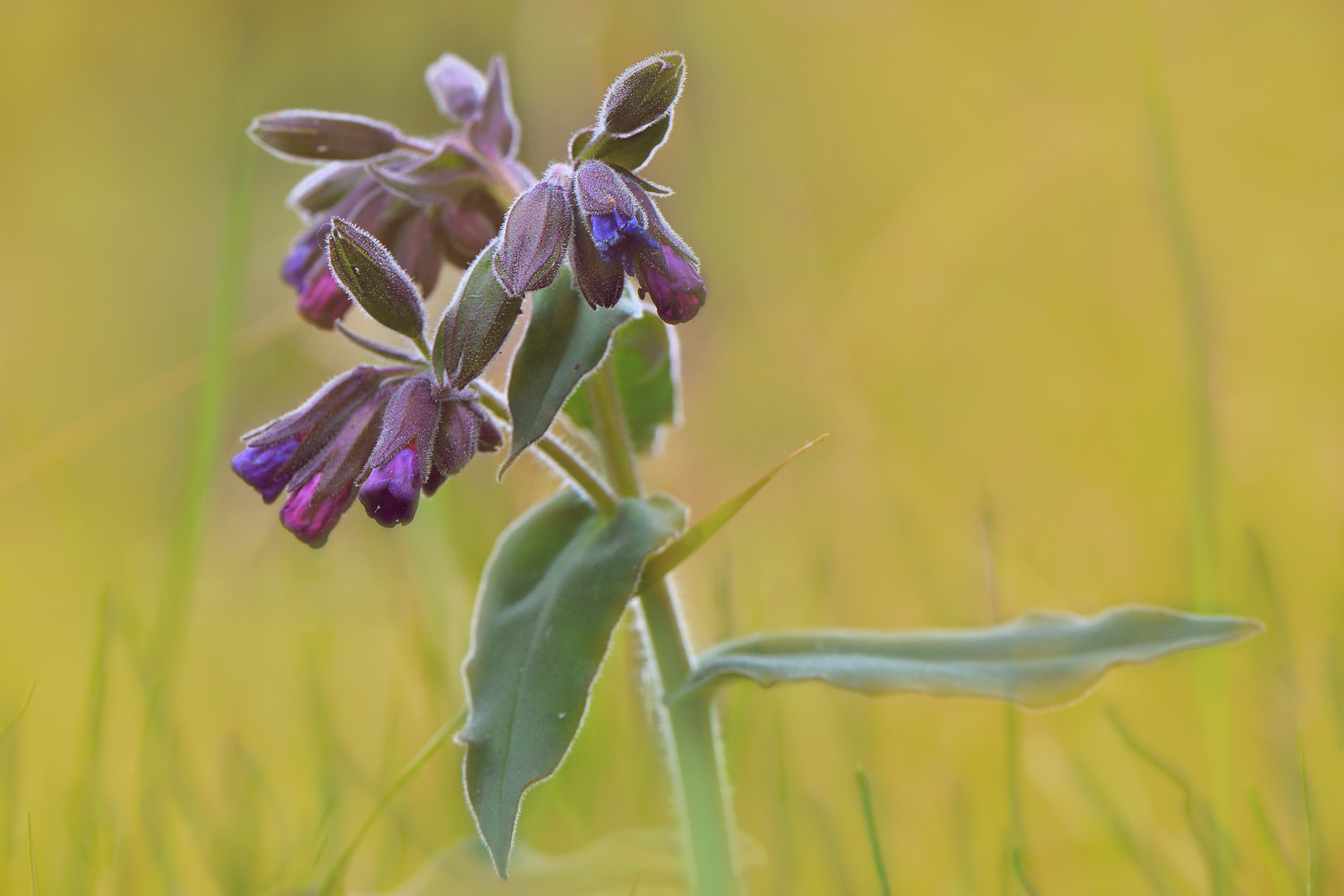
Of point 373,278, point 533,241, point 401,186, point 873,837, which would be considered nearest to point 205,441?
point 401,186

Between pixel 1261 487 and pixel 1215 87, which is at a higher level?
pixel 1215 87

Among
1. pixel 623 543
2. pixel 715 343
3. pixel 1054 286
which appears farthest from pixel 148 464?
pixel 623 543

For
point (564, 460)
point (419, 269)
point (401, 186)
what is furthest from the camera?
point (419, 269)

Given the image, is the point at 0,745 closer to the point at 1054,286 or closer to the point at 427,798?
the point at 427,798

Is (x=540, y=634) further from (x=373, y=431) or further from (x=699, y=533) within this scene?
(x=373, y=431)

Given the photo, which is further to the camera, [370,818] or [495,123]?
[495,123]

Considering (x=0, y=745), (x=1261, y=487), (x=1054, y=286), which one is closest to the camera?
(x=0, y=745)
